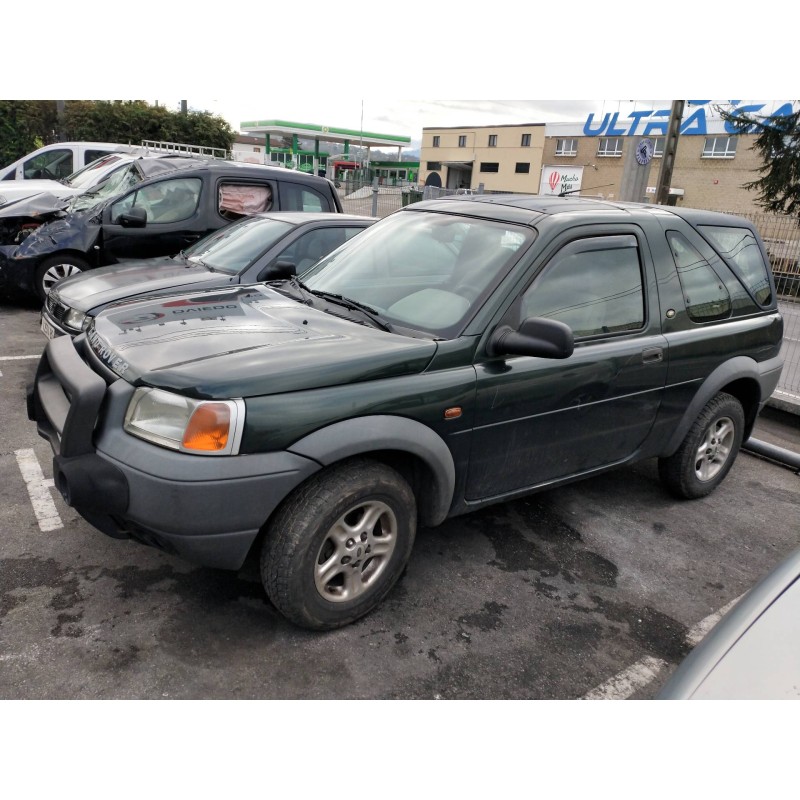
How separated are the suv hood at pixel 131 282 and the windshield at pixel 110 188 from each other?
9.32ft

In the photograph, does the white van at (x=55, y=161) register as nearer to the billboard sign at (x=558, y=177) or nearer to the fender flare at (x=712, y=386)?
the fender flare at (x=712, y=386)

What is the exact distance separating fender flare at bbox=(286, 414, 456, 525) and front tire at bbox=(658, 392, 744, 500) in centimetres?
195

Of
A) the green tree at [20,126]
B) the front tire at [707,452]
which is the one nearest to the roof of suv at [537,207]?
the front tire at [707,452]

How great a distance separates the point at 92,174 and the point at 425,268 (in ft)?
31.4

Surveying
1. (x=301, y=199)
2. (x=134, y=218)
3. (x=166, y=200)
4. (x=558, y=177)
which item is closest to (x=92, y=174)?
(x=166, y=200)

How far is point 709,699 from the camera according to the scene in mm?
1628

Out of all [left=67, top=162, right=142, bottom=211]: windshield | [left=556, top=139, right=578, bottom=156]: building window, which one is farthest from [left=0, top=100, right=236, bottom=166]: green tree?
[left=556, top=139, right=578, bottom=156]: building window

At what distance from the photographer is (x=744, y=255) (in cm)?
436

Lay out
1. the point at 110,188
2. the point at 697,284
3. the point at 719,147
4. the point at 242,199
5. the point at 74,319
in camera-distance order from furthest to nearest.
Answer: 1. the point at 719,147
2. the point at 110,188
3. the point at 242,199
4. the point at 74,319
5. the point at 697,284

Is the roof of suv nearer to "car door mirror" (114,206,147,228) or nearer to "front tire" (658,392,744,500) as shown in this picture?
"front tire" (658,392,744,500)

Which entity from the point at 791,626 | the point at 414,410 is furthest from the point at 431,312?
the point at 791,626

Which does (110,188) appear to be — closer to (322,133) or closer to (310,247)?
(310,247)

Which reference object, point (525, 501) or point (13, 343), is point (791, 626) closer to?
point (525, 501)

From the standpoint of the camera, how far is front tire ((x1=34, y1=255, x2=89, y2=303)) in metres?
7.69
